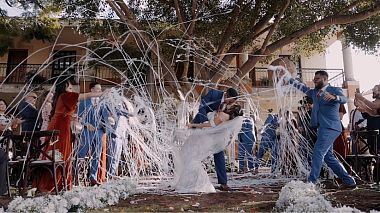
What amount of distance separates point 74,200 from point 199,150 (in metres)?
2.00

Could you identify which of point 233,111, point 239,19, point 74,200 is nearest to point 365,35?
point 239,19

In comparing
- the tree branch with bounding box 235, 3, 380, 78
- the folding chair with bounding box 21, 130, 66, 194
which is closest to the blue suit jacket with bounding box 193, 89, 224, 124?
the folding chair with bounding box 21, 130, 66, 194

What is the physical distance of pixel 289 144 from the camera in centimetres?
640

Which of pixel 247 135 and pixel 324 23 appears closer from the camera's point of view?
pixel 247 135

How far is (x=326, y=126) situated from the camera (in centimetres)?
527

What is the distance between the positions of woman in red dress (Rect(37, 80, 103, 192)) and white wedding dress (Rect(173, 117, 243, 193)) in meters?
1.41

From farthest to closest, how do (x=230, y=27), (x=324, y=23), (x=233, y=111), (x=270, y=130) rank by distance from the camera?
(x=230, y=27) < (x=324, y=23) < (x=270, y=130) < (x=233, y=111)

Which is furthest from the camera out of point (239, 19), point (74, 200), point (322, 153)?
point (239, 19)

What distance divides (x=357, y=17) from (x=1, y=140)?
301 inches

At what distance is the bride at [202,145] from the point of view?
5.21 metres

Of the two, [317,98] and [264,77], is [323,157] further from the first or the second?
[264,77]

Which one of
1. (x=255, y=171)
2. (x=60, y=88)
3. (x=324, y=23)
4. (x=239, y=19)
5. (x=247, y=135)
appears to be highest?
(x=239, y=19)

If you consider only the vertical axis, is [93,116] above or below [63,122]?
above

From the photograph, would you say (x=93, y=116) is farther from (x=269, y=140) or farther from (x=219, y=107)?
(x=269, y=140)
